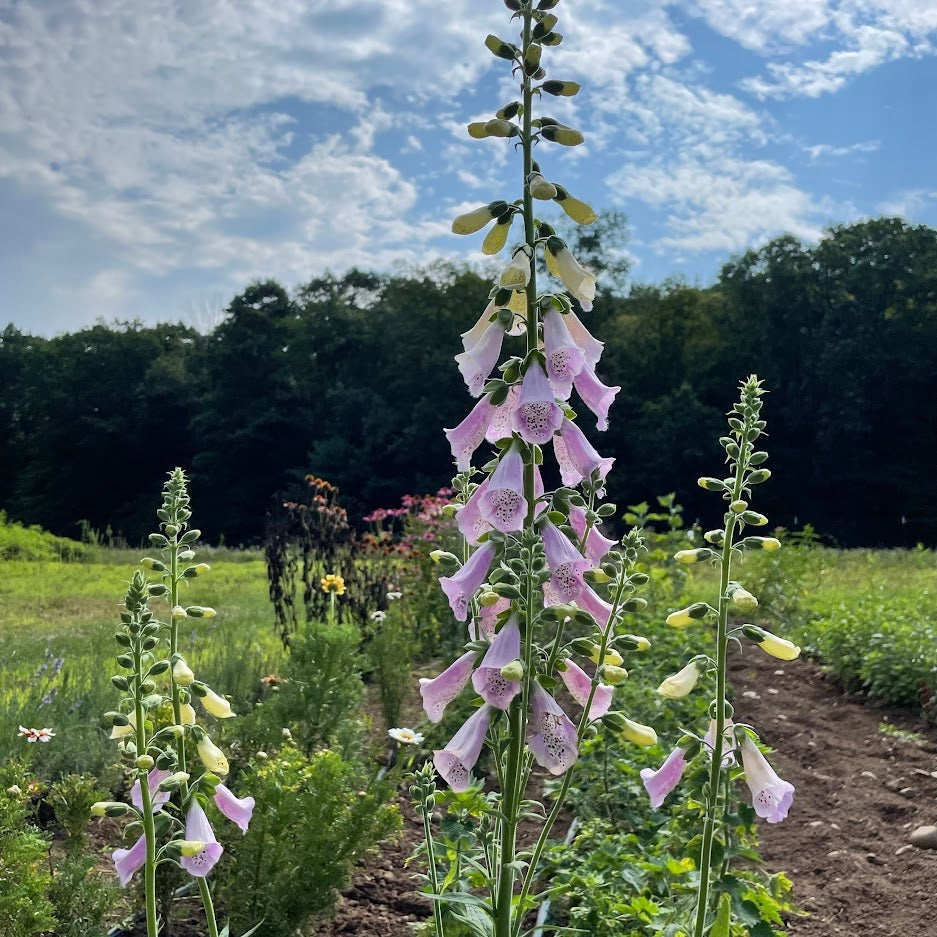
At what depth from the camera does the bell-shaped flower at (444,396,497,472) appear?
1.77m

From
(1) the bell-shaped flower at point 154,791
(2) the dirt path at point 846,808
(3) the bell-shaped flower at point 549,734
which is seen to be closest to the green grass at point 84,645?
(1) the bell-shaped flower at point 154,791

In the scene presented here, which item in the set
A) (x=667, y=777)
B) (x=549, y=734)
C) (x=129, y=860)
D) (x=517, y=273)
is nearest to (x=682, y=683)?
(x=667, y=777)

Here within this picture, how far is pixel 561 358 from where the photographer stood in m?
1.70

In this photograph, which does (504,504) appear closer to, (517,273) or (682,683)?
(517,273)

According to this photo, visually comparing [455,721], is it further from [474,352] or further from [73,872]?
[474,352]

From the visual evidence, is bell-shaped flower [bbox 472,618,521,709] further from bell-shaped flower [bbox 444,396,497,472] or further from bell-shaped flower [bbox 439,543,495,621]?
bell-shaped flower [bbox 444,396,497,472]

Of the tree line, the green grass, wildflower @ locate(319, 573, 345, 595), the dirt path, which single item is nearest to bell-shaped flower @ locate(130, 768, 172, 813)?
the green grass

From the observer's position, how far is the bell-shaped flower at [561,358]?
1687 mm

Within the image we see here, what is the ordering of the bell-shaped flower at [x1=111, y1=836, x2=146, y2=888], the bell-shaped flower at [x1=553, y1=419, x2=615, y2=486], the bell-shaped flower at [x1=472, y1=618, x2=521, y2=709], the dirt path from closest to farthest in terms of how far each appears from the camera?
the bell-shaped flower at [x1=472, y1=618, x2=521, y2=709]
the bell-shaped flower at [x1=553, y1=419, x2=615, y2=486]
the bell-shaped flower at [x1=111, y1=836, x2=146, y2=888]
the dirt path

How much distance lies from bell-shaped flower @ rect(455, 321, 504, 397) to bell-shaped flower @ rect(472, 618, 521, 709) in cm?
48

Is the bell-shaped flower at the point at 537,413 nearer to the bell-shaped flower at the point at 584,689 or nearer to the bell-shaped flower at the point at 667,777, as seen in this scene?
the bell-shaped flower at the point at 584,689

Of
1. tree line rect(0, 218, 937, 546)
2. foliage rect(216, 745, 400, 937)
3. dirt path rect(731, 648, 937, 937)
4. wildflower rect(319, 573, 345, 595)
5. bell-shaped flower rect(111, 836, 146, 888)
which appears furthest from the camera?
tree line rect(0, 218, 937, 546)

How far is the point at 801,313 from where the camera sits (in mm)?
32688

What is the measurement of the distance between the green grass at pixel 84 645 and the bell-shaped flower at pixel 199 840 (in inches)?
21.3
